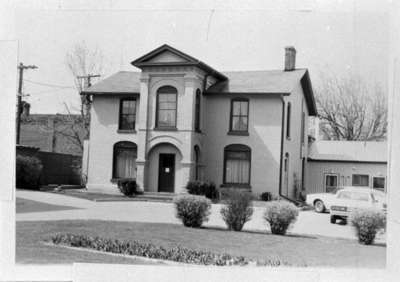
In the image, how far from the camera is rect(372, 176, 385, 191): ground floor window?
12.4 m

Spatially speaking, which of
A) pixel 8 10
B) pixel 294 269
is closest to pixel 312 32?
pixel 294 269

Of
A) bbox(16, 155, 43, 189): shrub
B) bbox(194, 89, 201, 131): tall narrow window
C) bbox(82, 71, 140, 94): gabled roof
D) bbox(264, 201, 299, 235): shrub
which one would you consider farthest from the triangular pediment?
bbox(264, 201, 299, 235): shrub

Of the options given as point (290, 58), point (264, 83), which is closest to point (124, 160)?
point (264, 83)

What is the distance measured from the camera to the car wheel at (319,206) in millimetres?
13564

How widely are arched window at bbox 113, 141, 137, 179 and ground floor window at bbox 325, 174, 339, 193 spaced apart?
17.4ft

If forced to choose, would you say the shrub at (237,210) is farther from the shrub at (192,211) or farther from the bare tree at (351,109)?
the bare tree at (351,109)

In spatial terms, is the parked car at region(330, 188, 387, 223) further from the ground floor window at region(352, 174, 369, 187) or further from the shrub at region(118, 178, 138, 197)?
the shrub at region(118, 178, 138, 197)

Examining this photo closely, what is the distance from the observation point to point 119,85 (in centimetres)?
1614

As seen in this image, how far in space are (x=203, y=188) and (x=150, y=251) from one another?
320cm

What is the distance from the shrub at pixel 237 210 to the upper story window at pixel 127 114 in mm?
4005

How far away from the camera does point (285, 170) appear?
16.1 meters

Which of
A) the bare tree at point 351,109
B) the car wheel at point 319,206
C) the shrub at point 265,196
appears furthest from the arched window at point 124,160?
the bare tree at point 351,109

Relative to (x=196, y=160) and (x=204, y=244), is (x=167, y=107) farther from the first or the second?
(x=204, y=244)

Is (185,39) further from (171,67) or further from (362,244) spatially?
(362,244)
